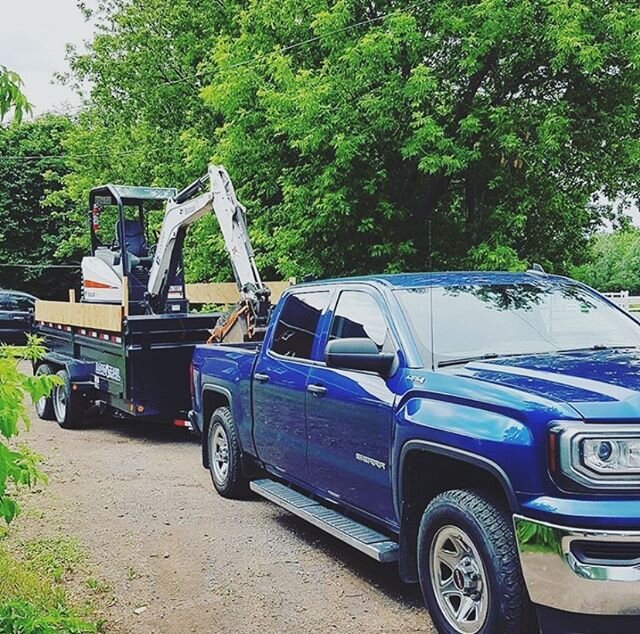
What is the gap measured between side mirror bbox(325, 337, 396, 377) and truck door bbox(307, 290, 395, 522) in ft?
0.41

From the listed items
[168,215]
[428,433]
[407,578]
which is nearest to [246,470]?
[407,578]

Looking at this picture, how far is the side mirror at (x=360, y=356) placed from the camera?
4730 millimetres

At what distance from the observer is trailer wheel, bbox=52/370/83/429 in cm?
1137

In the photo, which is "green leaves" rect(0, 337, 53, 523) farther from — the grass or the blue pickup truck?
the blue pickup truck

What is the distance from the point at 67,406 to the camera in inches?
453

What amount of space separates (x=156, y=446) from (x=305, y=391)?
16.6 ft

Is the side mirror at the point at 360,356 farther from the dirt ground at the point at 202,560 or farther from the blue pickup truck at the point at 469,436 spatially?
the dirt ground at the point at 202,560

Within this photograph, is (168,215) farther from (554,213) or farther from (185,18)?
(185,18)

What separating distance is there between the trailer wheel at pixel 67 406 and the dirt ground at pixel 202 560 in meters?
2.34

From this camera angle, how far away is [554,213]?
49.4ft

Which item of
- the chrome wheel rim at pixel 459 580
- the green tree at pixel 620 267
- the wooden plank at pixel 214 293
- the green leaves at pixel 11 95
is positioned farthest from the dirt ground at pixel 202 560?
the green tree at pixel 620 267

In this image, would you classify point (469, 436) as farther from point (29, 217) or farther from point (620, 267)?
point (620, 267)

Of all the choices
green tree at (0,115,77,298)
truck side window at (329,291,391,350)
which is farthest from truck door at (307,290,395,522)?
green tree at (0,115,77,298)

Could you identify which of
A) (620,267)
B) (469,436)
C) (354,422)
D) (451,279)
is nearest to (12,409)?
(469,436)
